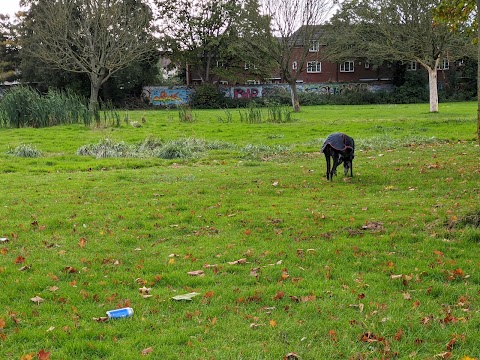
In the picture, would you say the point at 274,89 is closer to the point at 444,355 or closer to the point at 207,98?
the point at 207,98

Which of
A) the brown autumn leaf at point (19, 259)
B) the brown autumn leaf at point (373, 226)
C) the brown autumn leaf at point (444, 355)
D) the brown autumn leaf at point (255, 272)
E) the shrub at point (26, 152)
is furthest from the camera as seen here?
the shrub at point (26, 152)

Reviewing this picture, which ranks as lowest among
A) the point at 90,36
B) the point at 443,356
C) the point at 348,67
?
the point at 443,356

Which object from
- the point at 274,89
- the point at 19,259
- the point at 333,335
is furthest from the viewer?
the point at 274,89

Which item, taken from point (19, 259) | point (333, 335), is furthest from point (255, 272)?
point (19, 259)

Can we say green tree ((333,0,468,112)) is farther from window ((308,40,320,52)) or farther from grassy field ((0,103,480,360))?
grassy field ((0,103,480,360))

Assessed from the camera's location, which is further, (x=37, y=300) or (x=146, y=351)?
(x=37, y=300)

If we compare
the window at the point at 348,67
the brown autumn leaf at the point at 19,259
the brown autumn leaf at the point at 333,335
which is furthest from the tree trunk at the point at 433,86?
the window at the point at 348,67

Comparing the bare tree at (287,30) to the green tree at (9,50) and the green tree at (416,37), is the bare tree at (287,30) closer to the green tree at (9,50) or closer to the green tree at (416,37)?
the green tree at (416,37)

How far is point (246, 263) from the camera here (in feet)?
23.0

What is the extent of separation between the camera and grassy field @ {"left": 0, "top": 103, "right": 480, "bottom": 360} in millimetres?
4848

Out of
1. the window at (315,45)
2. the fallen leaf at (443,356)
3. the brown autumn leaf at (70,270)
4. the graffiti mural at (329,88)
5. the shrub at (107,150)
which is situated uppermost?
the window at (315,45)

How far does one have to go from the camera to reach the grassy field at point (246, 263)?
485cm

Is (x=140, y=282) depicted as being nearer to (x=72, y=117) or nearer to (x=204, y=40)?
(x=72, y=117)

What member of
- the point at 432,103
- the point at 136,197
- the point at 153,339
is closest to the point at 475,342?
the point at 153,339
